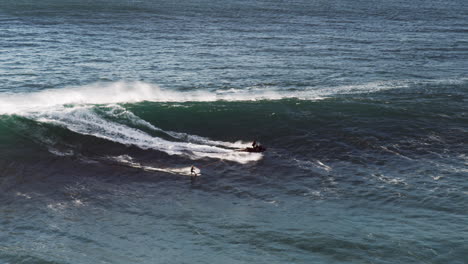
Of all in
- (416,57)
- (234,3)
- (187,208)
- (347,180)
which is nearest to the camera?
(187,208)

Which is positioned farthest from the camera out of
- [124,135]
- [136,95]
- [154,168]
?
[136,95]

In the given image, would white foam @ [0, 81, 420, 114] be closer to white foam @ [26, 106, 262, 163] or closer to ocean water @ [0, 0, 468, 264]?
ocean water @ [0, 0, 468, 264]

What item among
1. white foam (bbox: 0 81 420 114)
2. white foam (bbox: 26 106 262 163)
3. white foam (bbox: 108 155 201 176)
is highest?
white foam (bbox: 0 81 420 114)

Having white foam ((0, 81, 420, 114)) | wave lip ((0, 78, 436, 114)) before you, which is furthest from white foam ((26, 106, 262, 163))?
white foam ((0, 81, 420, 114))

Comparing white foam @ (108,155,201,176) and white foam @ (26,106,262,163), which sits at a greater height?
white foam @ (26,106,262,163)

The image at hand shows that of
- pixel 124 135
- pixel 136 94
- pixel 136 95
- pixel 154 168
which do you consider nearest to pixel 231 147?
pixel 154 168

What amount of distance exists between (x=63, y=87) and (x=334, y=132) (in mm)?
48897

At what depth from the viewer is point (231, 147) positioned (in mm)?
70250

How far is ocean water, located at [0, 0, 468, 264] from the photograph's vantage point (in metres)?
48.0

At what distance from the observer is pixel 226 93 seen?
296ft

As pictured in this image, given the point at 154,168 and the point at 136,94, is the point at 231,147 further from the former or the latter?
the point at 136,94

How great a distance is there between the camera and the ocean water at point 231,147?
48.0 m

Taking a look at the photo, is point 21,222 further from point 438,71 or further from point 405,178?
point 438,71

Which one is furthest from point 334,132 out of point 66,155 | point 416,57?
point 416,57
